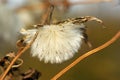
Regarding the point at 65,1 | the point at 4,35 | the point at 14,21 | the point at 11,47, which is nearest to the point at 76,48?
the point at 65,1

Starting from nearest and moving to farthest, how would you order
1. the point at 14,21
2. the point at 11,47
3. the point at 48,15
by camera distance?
the point at 48,15, the point at 14,21, the point at 11,47

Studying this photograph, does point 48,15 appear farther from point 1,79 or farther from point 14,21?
point 14,21

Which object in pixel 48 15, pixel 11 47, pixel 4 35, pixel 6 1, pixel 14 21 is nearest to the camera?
pixel 48 15

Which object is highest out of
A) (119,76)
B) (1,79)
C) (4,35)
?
(1,79)

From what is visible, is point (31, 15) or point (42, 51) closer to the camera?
point (42, 51)

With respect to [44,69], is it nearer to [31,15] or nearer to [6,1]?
[31,15]

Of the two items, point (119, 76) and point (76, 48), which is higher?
point (76, 48)
